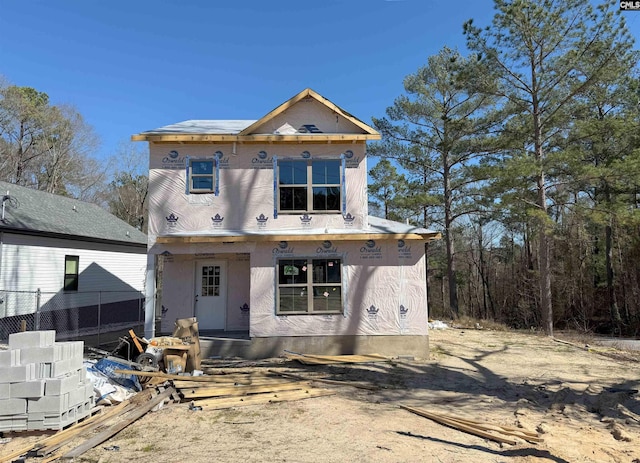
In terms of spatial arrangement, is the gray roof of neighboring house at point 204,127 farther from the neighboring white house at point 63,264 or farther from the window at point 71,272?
the window at point 71,272

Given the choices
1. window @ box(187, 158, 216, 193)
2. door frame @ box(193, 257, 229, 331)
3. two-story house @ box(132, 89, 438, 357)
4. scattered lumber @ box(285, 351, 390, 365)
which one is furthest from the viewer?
door frame @ box(193, 257, 229, 331)

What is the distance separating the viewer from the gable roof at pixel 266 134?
10.9 m

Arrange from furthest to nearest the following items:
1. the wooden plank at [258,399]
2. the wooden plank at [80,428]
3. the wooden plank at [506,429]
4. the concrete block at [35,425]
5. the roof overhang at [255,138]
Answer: the roof overhang at [255,138], the wooden plank at [258,399], the concrete block at [35,425], the wooden plank at [506,429], the wooden plank at [80,428]

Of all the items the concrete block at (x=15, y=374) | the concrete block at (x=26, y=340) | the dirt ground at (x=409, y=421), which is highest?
the concrete block at (x=26, y=340)

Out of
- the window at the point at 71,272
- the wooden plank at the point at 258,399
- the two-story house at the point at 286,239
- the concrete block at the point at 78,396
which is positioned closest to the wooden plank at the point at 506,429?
the wooden plank at the point at 258,399

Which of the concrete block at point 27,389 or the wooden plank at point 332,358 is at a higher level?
the concrete block at point 27,389

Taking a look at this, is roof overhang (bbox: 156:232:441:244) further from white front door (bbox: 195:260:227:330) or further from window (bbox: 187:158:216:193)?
window (bbox: 187:158:216:193)

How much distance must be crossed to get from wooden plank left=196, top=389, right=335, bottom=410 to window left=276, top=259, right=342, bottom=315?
336 cm

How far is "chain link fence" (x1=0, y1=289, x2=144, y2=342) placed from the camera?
12501 mm

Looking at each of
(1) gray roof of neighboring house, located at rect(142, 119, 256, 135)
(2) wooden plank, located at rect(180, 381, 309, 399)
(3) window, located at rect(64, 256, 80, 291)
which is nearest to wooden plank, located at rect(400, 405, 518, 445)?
(2) wooden plank, located at rect(180, 381, 309, 399)

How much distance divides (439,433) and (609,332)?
22.1 metres

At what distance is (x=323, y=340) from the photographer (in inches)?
412

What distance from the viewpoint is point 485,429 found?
5.33 metres

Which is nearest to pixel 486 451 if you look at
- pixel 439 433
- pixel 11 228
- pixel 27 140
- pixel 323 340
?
pixel 439 433
